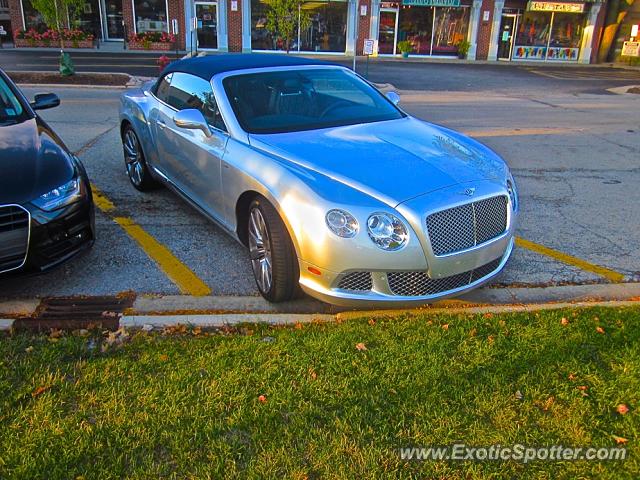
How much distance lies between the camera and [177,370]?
2998 millimetres

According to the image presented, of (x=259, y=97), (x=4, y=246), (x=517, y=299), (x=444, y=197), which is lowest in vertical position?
(x=517, y=299)

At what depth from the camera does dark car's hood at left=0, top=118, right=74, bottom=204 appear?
11.8 ft

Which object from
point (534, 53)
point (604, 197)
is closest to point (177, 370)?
point (604, 197)

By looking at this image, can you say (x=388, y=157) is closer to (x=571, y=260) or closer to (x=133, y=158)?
(x=571, y=260)

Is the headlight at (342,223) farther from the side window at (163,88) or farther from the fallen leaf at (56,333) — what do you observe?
the side window at (163,88)

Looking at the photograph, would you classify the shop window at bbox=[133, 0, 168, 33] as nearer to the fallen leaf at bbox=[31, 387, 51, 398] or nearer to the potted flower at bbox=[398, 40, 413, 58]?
the potted flower at bbox=[398, 40, 413, 58]

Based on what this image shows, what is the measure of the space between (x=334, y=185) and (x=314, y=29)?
93.0 feet

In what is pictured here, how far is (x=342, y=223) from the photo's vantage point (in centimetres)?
325

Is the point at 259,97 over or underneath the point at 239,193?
over

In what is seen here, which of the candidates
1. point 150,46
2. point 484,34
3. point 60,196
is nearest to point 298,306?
point 60,196

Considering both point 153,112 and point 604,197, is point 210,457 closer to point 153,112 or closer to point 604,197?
point 153,112

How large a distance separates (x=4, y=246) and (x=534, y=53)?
1315 inches

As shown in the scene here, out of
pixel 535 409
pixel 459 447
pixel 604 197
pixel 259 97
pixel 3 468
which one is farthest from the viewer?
pixel 604 197

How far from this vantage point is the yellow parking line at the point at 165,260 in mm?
4125
